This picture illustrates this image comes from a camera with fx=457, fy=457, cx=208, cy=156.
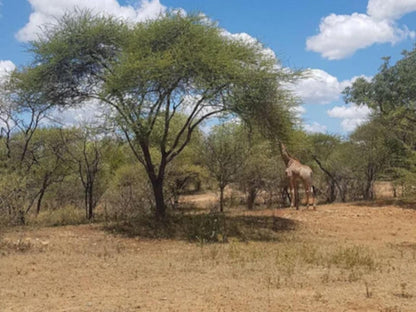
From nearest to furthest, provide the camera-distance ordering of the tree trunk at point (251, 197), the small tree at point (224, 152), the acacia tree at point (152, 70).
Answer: the acacia tree at point (152, 70), the small tree at point (224, 152), the tree trunk at point (251, 197)

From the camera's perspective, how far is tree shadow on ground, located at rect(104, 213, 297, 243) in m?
12.6

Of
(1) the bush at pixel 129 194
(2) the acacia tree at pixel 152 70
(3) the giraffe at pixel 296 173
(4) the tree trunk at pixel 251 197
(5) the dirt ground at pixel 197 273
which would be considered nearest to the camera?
(5) the dirt ground at pixel 197 273

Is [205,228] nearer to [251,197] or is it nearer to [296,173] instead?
[296,173]

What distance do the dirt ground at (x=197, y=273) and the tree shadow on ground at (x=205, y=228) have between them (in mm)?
501

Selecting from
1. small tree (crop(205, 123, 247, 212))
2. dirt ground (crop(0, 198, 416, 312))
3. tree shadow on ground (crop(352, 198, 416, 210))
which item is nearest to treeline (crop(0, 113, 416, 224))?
small tree (crop(205, 123, 247, 212))

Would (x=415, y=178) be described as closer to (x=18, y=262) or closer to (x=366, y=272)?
(x=366, y=272)

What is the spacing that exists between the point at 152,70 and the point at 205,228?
189 inches

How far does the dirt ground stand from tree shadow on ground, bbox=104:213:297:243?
50 centimetres

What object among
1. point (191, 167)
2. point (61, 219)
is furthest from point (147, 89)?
point (191, 167)

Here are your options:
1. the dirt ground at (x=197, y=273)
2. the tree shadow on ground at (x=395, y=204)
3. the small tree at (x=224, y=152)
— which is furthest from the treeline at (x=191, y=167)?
the dirt ground at (x=197, y=273)

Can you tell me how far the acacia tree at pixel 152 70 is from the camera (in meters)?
12.3

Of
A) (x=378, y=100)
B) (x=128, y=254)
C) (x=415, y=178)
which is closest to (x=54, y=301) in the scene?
(x=128, y=254)

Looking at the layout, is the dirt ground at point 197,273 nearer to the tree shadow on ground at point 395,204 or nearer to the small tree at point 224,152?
the tree shadow on ground at point 395,204

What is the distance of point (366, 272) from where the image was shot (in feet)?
26.9
